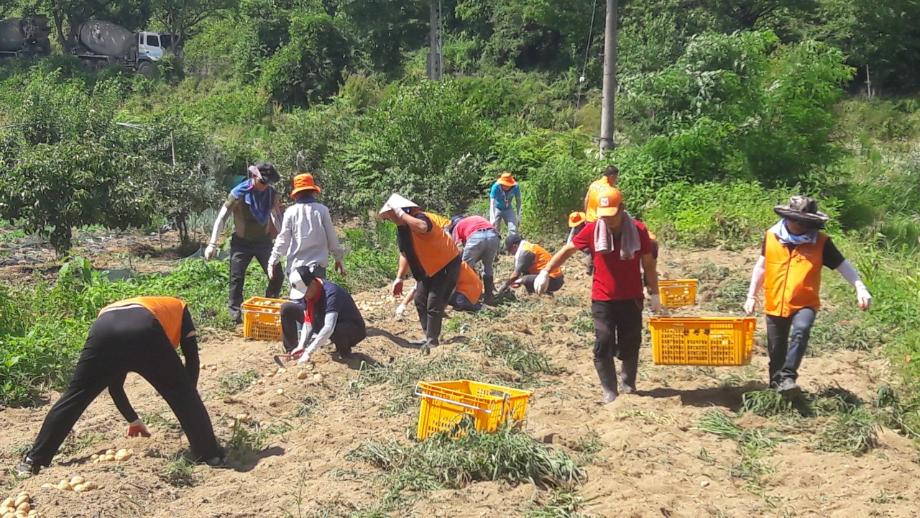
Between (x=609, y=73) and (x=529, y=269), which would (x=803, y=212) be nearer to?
(x=529, y=269)

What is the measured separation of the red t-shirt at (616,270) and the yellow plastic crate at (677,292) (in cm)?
286

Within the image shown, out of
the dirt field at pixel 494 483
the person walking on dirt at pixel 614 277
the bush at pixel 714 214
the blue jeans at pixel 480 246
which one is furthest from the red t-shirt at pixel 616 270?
the bush at pixel 714 214

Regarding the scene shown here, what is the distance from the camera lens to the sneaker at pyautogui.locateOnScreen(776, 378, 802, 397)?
6711 mm

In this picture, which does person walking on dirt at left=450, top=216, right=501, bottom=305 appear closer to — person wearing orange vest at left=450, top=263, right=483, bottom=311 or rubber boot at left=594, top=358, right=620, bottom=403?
person wearing orange vest at left=450, top=263, right=483, bottom=311

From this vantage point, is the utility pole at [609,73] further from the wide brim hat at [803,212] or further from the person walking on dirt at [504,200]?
the wide brim hat at [803,212]

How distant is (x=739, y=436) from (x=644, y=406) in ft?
2.68

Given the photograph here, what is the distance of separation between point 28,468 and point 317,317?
9.24ft

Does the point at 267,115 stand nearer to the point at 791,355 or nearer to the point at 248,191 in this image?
the point at 248,191

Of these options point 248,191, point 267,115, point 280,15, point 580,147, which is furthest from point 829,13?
point 248,191

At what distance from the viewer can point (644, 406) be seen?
6.91m

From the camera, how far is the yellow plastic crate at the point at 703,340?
6.77 m

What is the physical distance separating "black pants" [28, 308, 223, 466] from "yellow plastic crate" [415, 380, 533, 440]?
1.47m

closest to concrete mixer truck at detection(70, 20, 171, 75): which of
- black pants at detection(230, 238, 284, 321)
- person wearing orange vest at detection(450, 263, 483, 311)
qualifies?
black pants at detection(230, 238, 284, 321)

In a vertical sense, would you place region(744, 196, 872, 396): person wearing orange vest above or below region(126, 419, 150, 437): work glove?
above
